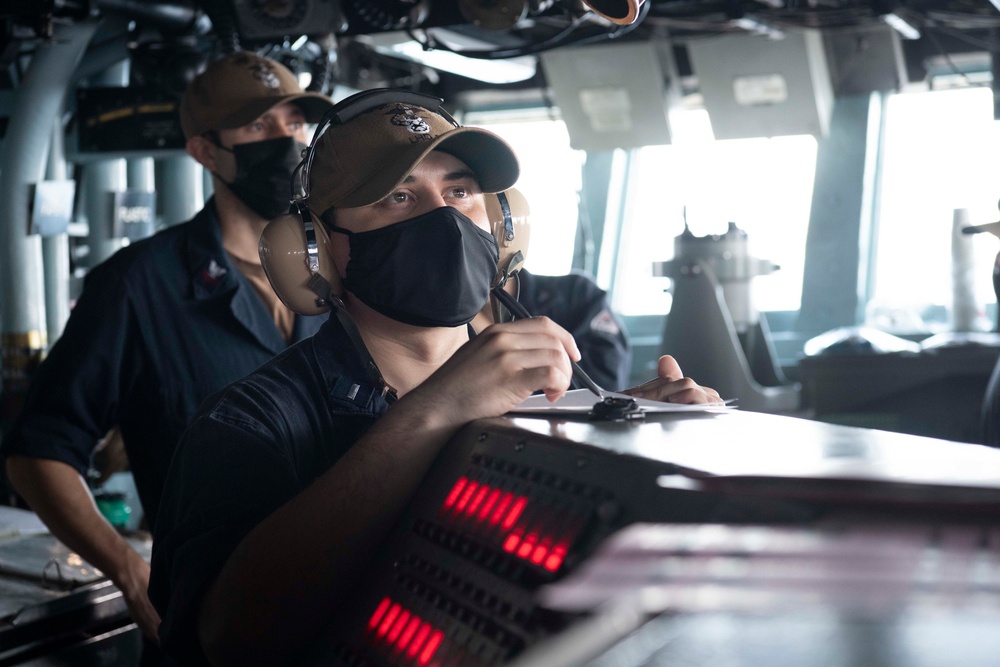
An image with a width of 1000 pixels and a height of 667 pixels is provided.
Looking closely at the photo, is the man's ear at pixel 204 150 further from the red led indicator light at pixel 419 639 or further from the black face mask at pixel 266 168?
the red led indicator light at pixel 419 639

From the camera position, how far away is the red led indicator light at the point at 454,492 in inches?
41.1

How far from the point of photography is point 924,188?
7.54 m

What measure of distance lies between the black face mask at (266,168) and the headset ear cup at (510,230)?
2.87 feet

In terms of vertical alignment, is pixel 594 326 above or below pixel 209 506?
below

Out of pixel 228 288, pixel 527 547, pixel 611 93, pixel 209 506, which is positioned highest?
pixel 527 547

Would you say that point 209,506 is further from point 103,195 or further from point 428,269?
point 103,195

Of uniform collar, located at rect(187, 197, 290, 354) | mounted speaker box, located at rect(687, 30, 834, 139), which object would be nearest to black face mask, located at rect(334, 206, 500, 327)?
uniform collar, located at rect(187, 197, 290, 354)

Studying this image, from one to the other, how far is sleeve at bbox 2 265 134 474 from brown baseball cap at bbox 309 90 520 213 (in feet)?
3.00

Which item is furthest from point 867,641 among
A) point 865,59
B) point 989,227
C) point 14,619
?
point 865,59

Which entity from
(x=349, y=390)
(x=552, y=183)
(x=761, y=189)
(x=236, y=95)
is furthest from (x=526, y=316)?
(x=552, y=183)

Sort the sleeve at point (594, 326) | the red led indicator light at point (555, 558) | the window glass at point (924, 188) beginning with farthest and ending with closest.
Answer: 1. the window glass at point (924, 188)
2. the sleeve at point (594, 326)
3. the red led indicator light at point (555, 558)

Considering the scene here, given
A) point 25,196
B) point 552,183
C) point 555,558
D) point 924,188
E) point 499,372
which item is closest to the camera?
point 555,558

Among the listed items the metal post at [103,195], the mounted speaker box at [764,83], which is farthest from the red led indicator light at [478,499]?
the mounted speaker box at [764,83]

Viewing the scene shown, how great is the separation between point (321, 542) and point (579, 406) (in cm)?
31
